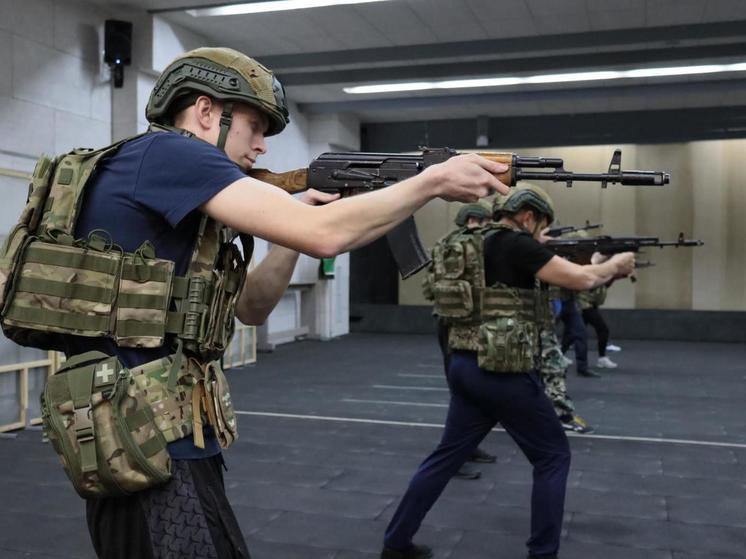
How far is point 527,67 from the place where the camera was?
33.1 ft

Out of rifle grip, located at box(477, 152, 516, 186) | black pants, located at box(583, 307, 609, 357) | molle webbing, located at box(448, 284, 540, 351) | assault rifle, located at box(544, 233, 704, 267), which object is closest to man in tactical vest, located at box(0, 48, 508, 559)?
rifle grip, located at box(477, 152, 516, 186)

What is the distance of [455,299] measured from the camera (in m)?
4.09

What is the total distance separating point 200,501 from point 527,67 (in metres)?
9.41

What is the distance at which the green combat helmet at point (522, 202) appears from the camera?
3689 millimetres

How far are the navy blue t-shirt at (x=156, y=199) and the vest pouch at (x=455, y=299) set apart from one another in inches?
96.1

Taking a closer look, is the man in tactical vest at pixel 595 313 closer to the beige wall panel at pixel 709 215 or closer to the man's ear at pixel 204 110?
the beige wall panel at pixel 709 215

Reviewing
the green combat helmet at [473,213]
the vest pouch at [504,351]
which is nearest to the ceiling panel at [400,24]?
the green combat helmet at [473,213]

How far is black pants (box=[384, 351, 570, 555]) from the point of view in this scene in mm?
3271

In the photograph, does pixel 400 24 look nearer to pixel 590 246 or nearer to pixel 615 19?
pixel 615 19

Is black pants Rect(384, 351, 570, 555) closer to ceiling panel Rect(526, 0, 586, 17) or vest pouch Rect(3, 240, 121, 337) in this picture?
vest pouch Rect(3, 240, 121, 337)

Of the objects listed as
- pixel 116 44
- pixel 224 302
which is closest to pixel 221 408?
pixel 224 302

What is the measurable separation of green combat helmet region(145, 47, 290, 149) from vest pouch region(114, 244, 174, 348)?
32 cm

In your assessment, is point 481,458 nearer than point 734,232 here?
Yes

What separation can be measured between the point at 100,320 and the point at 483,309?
2562 mm
